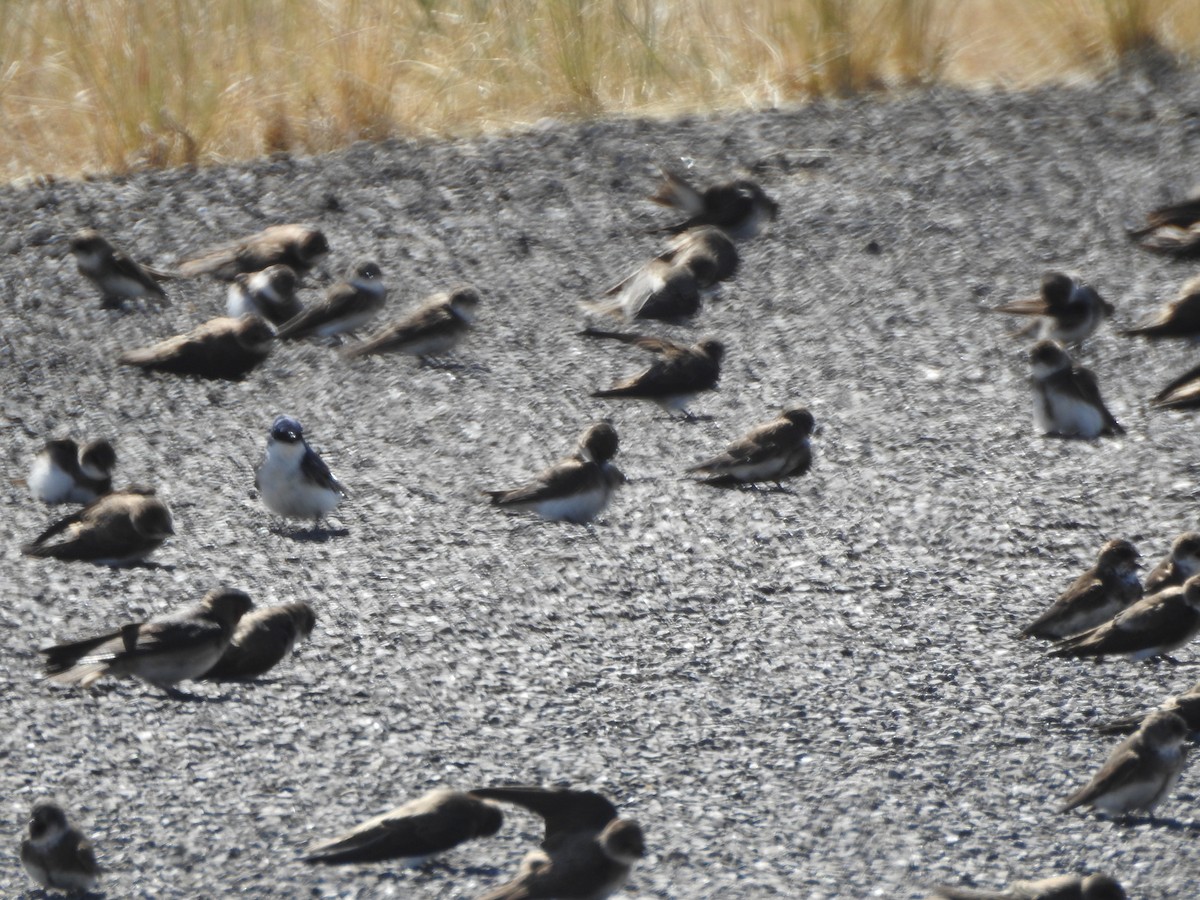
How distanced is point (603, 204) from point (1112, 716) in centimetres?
670

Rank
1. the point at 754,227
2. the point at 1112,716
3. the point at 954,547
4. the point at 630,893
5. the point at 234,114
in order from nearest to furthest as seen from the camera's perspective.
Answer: the point at 630,893 < the point at 1112,716 < the point at 954,547 < the point at 754,227 < the point at 234,114

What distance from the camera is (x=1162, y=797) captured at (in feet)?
18.7

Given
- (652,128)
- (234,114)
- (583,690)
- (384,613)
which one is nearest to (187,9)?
(234,114)

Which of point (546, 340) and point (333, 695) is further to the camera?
point (546, 340)

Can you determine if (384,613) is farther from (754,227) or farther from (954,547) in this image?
(754,227)

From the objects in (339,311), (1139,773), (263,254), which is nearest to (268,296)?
(339,311)

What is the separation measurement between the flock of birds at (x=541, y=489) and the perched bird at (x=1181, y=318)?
0.01 m

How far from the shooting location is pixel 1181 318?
10227 millimetres

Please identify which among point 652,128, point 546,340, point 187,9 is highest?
point 187,9

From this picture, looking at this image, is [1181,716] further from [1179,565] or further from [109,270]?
[109,270]

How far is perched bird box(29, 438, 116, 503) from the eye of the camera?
832 cm

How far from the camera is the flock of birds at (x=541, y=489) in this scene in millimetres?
5203

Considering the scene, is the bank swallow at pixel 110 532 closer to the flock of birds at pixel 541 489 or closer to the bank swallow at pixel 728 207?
the flock of birds at pixel 541 489

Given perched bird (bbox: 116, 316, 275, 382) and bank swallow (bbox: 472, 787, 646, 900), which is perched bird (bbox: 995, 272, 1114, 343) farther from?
bank swallow (bbox: 472, 787, 646, 900)
